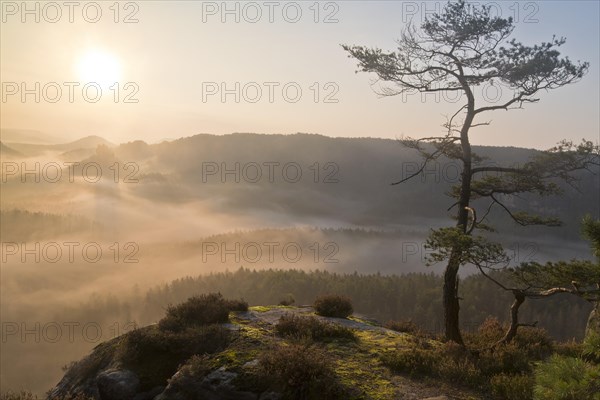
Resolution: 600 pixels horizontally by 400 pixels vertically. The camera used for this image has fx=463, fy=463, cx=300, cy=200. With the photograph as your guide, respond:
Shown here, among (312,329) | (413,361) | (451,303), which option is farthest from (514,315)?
(312,329)

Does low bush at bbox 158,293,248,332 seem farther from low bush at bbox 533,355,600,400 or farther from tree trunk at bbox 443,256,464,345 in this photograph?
low bush at bbox 533,355,600,400

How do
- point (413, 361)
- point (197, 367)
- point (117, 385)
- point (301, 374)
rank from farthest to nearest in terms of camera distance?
1. point (413, 361)
2. point (117, 385)
3. point (197, 367)
4. point (301, 374)

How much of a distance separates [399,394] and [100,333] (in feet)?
690

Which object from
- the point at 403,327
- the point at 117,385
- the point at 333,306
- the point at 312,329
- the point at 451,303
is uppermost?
the point at 451,303

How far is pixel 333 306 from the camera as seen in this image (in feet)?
60.0

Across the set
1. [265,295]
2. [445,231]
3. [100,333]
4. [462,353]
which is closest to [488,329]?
[462,353]

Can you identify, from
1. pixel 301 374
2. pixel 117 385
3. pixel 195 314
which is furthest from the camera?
pixel 195 314

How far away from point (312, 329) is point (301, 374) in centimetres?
385

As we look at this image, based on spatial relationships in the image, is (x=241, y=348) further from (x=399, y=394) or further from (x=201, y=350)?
(x=399, y=394)

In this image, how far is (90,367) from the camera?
14.1 metres

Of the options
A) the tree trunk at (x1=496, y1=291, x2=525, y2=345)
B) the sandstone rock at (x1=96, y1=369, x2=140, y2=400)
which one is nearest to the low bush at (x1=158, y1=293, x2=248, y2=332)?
the sandstone rock at (x1=96, y1=369, x2=140, y2=400)

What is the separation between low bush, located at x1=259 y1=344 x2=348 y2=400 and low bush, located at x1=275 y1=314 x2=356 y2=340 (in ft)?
9.25

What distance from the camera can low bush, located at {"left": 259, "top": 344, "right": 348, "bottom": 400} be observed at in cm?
1065

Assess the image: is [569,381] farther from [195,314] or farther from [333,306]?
[333,306]
